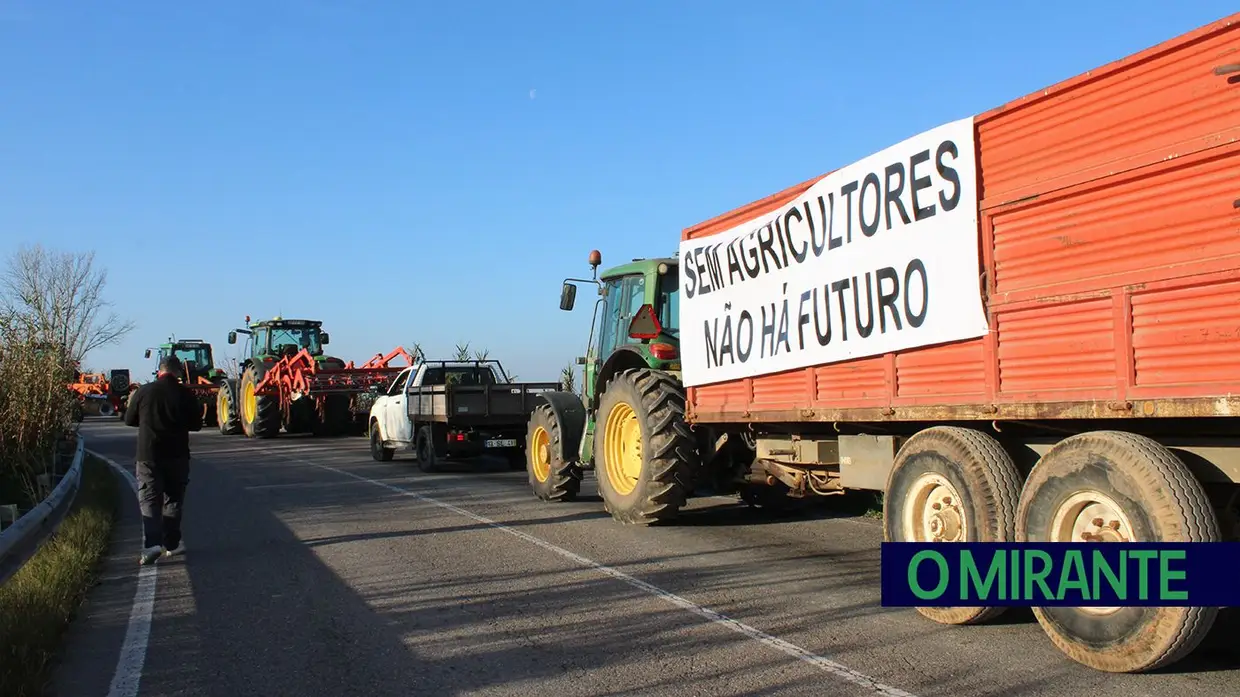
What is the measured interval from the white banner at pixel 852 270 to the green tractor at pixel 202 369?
26.2m

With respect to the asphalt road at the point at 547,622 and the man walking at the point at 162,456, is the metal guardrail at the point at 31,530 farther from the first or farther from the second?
the man walking at the point at 162,456

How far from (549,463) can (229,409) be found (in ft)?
63.5

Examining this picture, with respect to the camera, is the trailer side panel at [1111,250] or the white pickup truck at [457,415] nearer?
the trailer side panel at [1111,250]

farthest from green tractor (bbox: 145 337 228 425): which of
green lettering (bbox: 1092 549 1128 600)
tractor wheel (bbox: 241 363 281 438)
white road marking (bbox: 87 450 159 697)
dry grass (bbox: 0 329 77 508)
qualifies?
green lettering (bbox: 1092 549 1128 600)

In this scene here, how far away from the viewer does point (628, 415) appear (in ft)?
34.4

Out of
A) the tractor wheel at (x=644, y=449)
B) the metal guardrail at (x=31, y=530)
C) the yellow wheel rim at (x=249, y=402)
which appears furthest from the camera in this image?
the yellow wheel rim at (x=249, y=402)

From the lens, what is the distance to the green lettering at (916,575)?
520cm

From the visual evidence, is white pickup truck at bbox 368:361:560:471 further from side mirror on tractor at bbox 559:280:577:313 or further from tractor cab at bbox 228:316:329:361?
tractor cab at bbox 228:316:329:361

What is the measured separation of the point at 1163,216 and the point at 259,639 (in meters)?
5.45

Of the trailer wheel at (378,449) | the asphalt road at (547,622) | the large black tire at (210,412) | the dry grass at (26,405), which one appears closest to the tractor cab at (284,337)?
the large black tire at (210,412)

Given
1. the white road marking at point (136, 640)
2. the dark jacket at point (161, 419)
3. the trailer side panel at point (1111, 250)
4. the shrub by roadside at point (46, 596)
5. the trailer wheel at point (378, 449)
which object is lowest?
the white road marking at point (136, 640)

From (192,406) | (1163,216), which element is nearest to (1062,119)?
(1163,216)

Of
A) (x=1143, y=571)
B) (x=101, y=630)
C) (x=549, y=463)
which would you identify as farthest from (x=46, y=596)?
(x=1143, y=571)

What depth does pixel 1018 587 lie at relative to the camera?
211 inches
